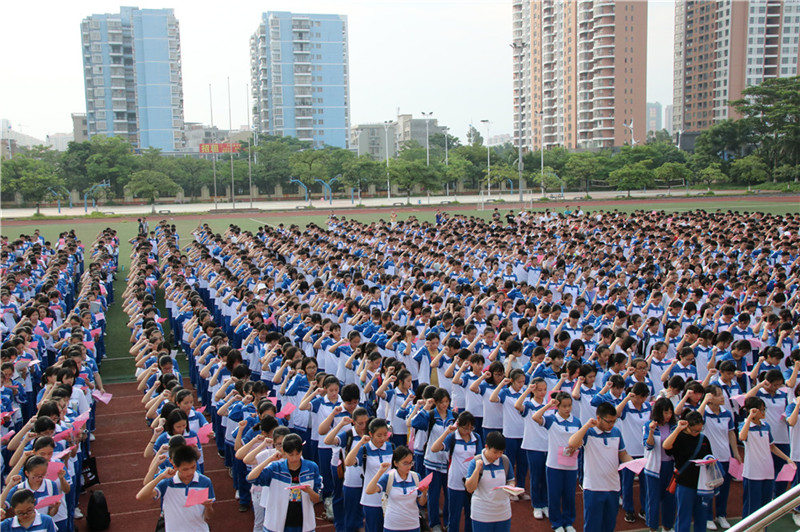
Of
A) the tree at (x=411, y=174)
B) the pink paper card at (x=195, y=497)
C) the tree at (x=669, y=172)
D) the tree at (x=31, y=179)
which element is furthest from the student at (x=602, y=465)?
the tree at (x=669, y=172)

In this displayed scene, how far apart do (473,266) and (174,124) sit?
91.7m

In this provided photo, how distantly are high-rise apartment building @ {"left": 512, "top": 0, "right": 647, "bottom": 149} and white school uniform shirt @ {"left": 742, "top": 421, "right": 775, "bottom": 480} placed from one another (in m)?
83.1

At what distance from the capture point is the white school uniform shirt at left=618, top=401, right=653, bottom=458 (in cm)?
621

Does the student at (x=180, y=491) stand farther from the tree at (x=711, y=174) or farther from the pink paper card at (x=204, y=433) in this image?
the tree at (x=711, y=174)

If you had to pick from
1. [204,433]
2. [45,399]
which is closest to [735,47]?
[204,433]

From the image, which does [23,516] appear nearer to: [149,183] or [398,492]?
[398,492]

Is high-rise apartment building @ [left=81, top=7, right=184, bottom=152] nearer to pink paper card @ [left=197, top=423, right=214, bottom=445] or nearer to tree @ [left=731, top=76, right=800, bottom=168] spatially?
tree @ [left=731, top=76, right=800, bottom=168]

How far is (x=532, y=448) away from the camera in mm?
6328

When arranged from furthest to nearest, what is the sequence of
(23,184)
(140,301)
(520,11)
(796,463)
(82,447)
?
(520,11), (23,184), (140,301), (82,447), (796,463)

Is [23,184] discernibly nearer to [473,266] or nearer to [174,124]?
[473,266]

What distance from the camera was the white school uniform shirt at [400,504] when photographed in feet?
16.4

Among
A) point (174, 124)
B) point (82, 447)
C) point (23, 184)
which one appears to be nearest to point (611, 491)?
point (82, 447)

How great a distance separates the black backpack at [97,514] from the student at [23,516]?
6.54ft

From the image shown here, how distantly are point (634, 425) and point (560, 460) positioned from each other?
906mm
